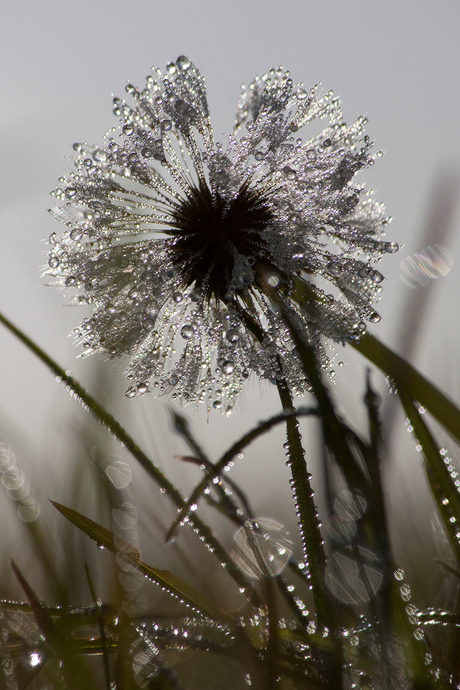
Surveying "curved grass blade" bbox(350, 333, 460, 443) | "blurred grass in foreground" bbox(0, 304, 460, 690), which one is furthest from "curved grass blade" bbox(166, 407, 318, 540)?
"curved grass blade" bbox(350, 333, 460, 443)

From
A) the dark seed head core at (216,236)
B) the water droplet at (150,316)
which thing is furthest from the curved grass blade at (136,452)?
the dark seed head core at (216,236)

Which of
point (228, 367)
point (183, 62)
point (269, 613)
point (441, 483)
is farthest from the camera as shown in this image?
point (183, 62)

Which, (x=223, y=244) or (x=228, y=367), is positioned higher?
(x=223, y=244)

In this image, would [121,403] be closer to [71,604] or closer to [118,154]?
[71,604]

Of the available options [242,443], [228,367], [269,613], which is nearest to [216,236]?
[228,367]

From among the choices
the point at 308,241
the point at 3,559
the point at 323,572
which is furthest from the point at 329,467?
the point at 308,241

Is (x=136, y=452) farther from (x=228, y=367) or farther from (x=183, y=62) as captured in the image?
(x=183, y=62)

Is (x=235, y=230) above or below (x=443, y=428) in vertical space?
above
